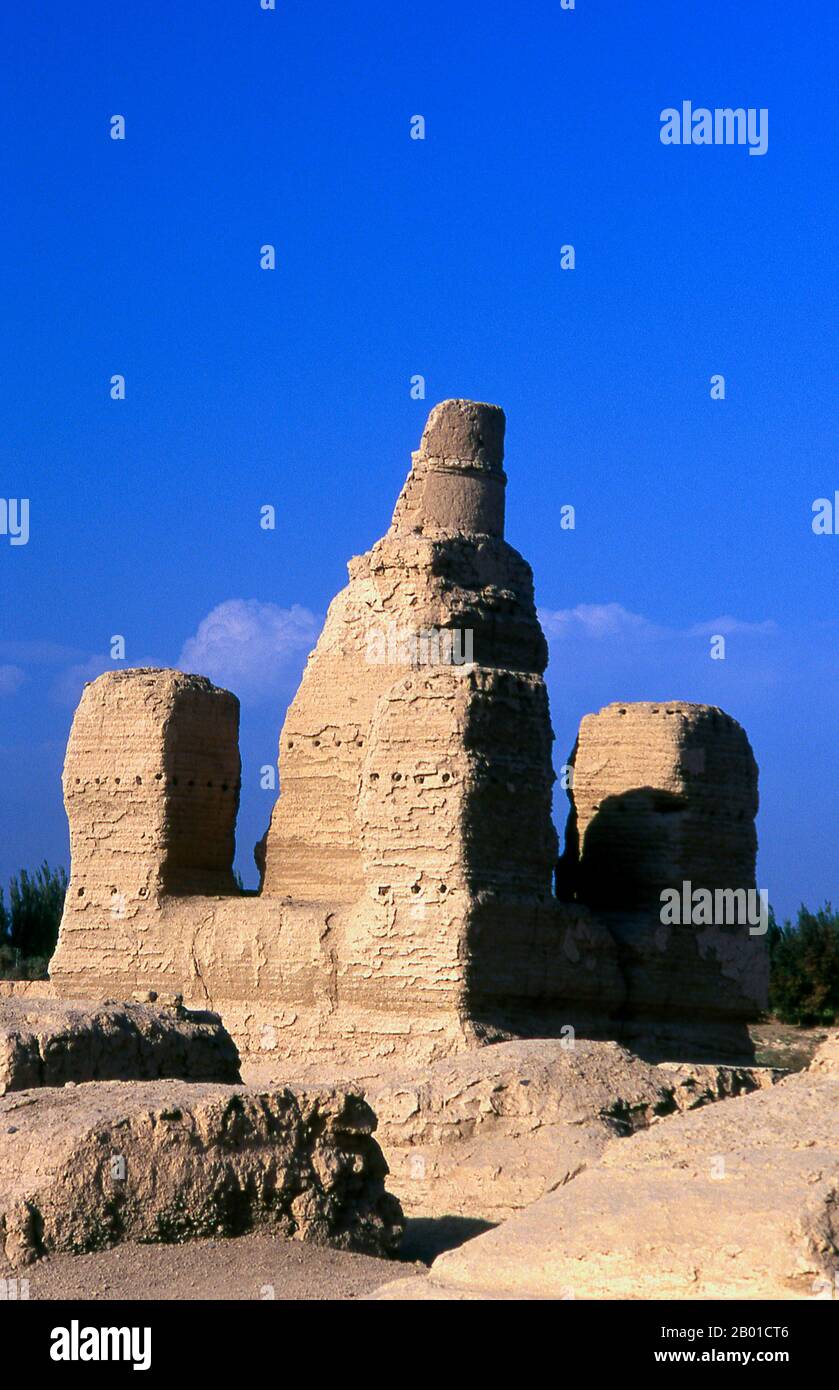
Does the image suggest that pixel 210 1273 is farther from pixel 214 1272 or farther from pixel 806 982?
pixel 806 982

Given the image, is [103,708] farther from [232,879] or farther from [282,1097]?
[282,1097]

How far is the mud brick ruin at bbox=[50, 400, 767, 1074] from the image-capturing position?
650 inches

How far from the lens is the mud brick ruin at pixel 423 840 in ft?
54.2

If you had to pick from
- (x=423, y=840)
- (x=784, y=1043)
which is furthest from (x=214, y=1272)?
(x=784, y=1043)

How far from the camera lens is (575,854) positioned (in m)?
19.8

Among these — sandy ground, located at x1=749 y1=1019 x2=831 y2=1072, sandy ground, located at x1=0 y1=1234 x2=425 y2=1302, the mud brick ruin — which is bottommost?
sandy ground, located at x1=0 y1=1234 x2=425 y2=1302

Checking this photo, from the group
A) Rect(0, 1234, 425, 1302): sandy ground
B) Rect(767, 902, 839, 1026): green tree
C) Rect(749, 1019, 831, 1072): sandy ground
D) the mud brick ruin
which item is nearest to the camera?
Rect(0, 1234, 425, 1302): sandy ground

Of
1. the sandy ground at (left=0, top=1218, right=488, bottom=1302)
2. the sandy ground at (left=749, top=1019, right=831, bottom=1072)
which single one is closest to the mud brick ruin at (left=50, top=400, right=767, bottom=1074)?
the sandy ground at (left=0, top=1218, right=488, bottom=1302)

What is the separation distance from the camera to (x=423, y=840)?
16.5m

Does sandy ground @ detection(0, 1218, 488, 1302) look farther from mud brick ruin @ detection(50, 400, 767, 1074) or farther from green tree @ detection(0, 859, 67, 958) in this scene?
green tree @ detection(0, 859, 67, 958)

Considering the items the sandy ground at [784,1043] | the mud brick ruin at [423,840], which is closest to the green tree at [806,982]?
the sandy ground at [784,1043]

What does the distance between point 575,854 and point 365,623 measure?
123 inches

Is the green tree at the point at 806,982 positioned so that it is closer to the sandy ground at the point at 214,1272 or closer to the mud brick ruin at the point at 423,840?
the mud brick ruin at the point at 423,840
